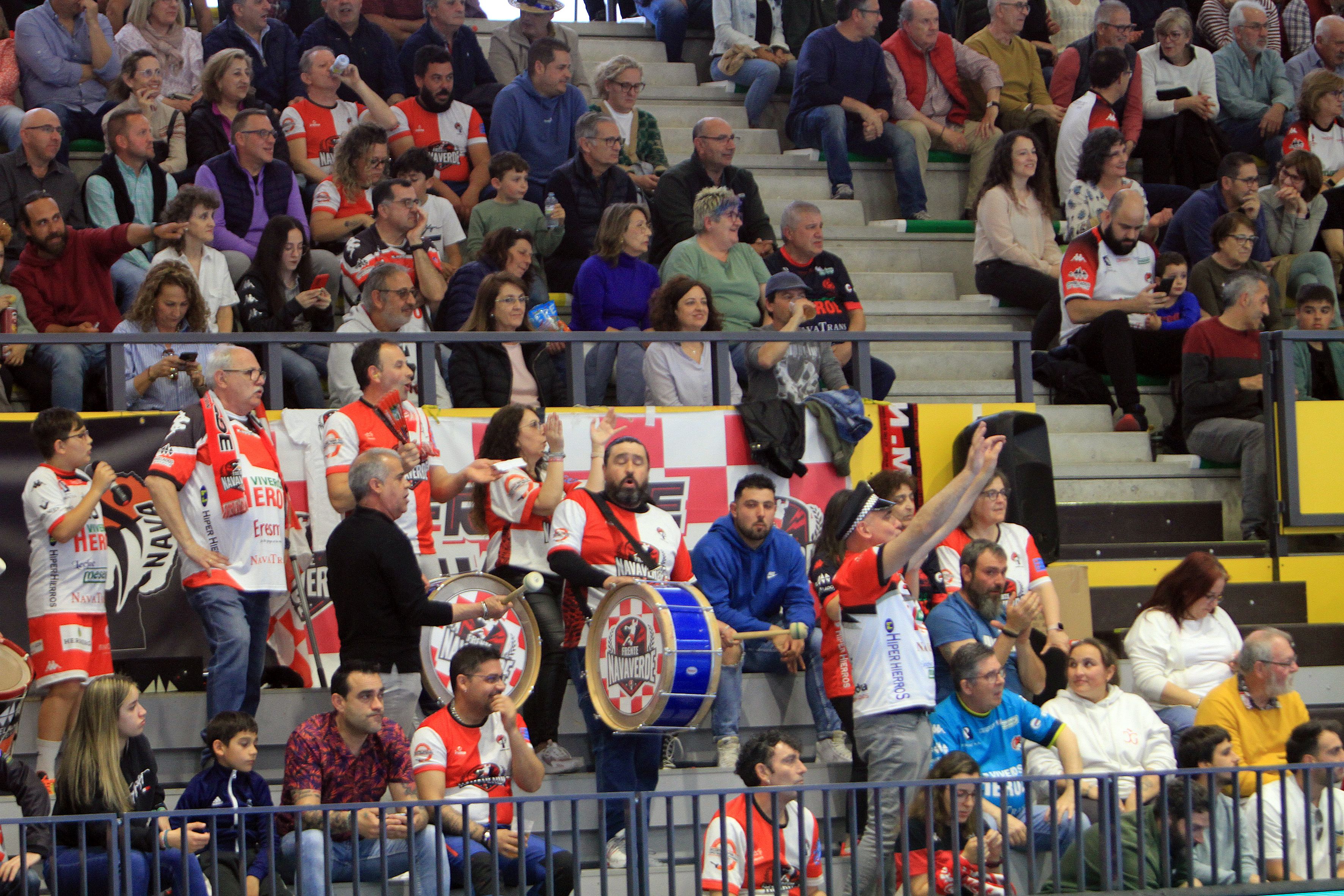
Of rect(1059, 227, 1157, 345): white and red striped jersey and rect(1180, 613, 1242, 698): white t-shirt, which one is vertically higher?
rect(1059, 227, 1157, 345): white and red striped jersey

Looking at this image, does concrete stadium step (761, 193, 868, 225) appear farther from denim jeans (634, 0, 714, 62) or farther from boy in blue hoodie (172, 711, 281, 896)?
boy in blue hoodie (172, 711, 281, 896)

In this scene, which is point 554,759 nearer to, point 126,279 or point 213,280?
point 213,280

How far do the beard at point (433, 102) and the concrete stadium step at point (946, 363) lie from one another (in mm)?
3223

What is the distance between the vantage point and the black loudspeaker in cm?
Result: 1039

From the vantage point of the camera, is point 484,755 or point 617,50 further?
point 617,50

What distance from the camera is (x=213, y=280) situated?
10148 mm

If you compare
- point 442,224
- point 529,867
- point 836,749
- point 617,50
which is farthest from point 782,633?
point 617,50

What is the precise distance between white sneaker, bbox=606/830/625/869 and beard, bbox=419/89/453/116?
5995 millimetres

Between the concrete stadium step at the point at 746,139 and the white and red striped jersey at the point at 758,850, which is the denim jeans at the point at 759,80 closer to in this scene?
the concrete stadium step at the point at 746,139

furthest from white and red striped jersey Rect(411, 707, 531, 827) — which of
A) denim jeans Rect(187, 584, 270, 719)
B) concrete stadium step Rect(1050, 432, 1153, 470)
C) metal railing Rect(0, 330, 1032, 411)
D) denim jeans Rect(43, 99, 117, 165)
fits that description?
denim jeans Rect(43, 99, 117, 165)

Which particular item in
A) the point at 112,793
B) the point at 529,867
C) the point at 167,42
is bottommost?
the point at 529,867

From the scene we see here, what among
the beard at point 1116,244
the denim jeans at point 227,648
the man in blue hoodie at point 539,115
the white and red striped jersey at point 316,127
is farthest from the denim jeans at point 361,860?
the beard at point 1116,244

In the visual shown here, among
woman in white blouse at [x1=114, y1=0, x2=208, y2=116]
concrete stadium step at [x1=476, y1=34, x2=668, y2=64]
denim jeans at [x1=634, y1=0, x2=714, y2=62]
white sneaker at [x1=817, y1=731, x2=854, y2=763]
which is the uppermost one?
denim jeans at [x1=634, y1=0, x2=714, y2=62]

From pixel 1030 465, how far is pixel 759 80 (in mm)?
5267
